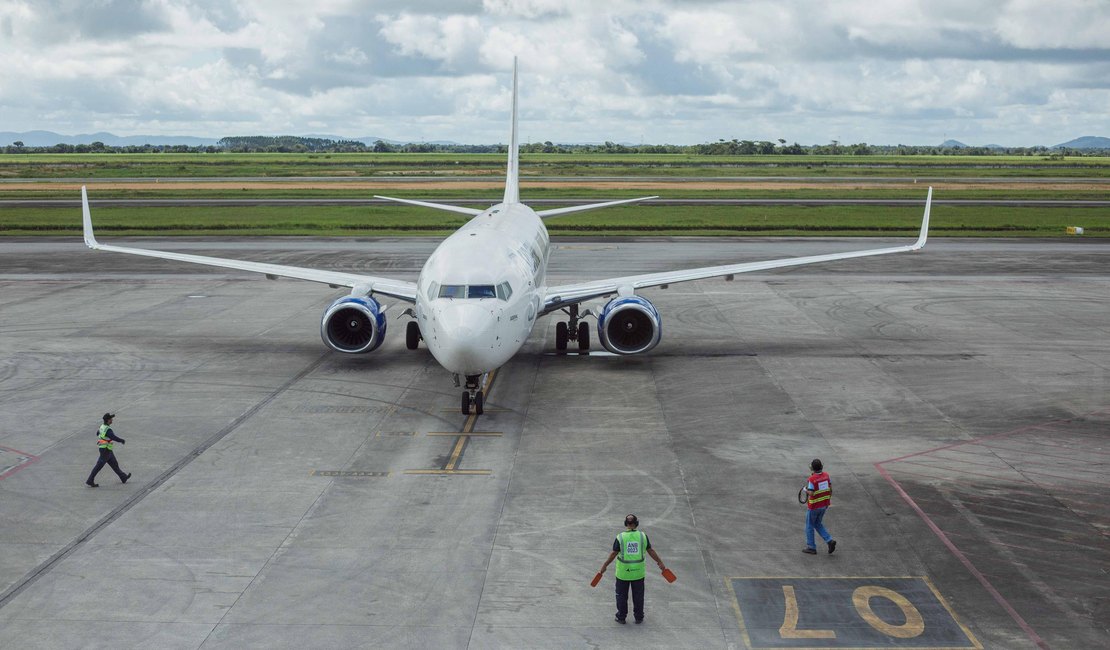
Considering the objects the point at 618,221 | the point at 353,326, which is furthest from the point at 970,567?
the point at 618,221

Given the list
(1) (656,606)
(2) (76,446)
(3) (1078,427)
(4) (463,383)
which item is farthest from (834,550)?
(2) (76,446)

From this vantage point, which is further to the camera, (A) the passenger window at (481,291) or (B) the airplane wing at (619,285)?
(B) the airplane wing at (619,285)

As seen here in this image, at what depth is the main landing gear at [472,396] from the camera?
24.5 m

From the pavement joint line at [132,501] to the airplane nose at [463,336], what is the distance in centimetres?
557

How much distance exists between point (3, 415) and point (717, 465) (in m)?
18.2

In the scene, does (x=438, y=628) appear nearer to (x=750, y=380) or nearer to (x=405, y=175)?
(x=750, y=380)

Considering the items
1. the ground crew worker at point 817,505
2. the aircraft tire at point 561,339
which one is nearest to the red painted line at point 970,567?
the ground crew worker at point 817,505

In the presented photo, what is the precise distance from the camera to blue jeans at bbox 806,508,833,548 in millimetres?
16094

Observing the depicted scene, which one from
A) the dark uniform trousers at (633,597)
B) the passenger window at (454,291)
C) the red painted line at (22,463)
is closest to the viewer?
the dark uniform trousers at (633,597)

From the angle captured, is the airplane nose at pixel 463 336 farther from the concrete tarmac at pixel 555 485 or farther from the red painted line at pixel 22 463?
the red painted line at pixel 22 463

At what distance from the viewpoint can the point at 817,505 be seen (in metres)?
16.0

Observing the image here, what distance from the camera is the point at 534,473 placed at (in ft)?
66.2

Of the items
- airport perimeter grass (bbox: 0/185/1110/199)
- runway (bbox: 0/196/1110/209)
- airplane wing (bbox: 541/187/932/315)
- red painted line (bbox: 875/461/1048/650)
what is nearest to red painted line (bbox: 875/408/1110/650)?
red painted line (bbox: 875/461/1048/650)

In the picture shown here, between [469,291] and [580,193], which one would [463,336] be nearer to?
[469,291]
